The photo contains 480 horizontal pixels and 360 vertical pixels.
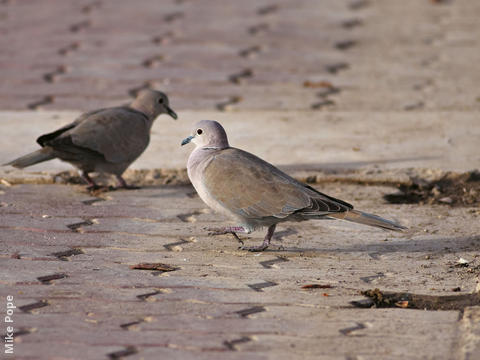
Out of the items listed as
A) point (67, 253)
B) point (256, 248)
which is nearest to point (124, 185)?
point (67, 253)

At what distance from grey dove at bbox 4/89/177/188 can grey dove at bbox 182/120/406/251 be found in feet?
3.22

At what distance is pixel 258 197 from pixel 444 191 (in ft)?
5.11

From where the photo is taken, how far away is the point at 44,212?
4.86m

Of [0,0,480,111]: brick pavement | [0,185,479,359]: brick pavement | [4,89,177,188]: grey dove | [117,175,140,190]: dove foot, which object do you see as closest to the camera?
[0,185,479,359]: brick pavement

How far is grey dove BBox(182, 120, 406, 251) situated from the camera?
422 cm

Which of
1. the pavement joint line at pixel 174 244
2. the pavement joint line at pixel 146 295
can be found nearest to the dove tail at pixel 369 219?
the pavement joint line at pixel 174 244

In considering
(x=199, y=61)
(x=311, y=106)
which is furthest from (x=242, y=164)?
(x=199, y=61)

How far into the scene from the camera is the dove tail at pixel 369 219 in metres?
4.15

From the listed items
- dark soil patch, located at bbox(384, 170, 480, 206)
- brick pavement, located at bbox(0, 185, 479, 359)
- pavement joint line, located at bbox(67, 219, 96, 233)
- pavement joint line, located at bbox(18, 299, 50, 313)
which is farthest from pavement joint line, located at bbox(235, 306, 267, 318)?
dark soil patch, located at bbox(384, 170, 480, 206)

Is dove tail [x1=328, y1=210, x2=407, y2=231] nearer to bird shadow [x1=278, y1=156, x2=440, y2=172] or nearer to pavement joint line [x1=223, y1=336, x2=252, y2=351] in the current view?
pavement joint line [x1=223, y1=336, x2=252, y2=351]

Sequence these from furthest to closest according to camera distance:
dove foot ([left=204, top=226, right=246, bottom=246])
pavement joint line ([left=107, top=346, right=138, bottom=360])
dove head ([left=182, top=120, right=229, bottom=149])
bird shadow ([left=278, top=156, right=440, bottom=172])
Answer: bird shadow ([left=278, top=156, right=440, bottom=172])
dove head ([left=182, top=120, right=229, bottom=149])
dove foot ([left=204, top=226, right=246, bottom=246])
pavement joint line ([left=107, top=346, right=138, bottom=360])

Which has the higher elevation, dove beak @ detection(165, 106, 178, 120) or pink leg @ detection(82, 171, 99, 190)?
dove beak @ detection(165, 106, 178, 120)

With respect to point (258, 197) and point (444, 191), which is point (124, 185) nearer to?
point (258, 197)

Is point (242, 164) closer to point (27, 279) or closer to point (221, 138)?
point (221, 138)
